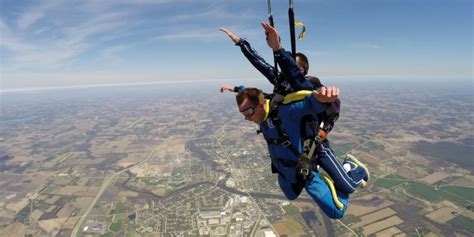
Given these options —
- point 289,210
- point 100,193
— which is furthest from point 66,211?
point 289,210

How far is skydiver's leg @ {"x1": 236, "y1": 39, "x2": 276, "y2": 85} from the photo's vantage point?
13.6ft

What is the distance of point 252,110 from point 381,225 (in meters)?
27.6

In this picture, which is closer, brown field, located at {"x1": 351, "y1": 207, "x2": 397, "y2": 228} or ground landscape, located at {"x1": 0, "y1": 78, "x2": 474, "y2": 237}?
brown field, located at {"x1": 351, "y1": 207, "x2": 397, "y2": 228}

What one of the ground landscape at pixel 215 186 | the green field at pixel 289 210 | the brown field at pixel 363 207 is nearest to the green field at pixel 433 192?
the ground landscape at pixel 215 186

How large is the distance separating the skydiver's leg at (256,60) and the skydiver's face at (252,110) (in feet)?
2.44

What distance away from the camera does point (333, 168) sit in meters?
4.09

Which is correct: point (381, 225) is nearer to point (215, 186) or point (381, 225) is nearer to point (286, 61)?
point (215, 186)

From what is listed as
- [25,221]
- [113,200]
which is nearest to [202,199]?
[113,200]

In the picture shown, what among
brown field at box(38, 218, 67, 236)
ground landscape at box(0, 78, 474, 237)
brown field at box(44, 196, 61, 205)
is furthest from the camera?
brown field at box(44, 196, 61, 205)

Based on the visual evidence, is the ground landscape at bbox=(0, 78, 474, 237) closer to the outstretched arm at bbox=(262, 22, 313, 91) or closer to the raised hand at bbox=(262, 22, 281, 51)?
the outstretched arm at bbox=(262, 22, 313, 91)

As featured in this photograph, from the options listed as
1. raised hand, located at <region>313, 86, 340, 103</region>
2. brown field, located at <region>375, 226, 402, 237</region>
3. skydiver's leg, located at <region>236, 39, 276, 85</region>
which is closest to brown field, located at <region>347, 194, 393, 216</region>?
brown field, located at <region>375, 226, 402, 237</region>

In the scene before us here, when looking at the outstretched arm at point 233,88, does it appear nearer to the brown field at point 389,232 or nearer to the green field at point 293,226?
the green field at point 293,226

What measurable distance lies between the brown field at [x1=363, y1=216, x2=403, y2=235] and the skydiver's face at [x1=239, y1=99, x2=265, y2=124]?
82.4ft

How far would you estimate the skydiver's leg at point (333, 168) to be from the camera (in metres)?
4.08
